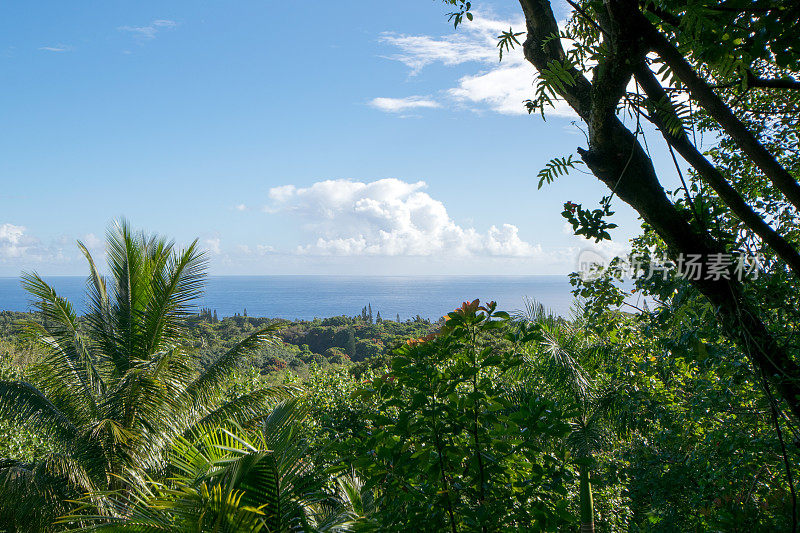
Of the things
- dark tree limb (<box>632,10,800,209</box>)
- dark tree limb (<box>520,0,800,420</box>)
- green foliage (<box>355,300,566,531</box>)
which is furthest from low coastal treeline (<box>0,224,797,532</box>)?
dark tree limb (<box>632,10,800,209</box>)

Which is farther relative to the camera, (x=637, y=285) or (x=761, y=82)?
(x=637, y=285)

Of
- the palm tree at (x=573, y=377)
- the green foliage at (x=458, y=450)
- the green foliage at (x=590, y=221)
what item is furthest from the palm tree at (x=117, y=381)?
the green foliage at (x=590, y=221)

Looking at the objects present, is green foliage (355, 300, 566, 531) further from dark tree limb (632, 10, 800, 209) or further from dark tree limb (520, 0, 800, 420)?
dark tree limb (632, 10, 800, 209)

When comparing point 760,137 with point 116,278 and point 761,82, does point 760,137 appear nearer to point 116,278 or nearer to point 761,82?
point 761,82

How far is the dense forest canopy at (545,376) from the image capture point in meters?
1.66

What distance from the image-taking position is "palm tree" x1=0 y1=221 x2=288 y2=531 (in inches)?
235

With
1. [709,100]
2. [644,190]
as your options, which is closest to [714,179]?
[644,190]

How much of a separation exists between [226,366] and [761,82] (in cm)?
723

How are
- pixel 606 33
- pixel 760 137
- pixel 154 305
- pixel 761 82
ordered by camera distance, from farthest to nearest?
pixel 154 305 < pixel 760 137 < pixel 761 82 < pixel 606 33

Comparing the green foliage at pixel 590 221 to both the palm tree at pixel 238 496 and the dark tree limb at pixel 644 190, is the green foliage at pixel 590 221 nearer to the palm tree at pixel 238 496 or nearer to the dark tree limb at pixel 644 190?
the dark tree limb at pixel 644 190

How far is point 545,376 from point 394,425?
5.60 metres

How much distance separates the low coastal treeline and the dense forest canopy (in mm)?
22

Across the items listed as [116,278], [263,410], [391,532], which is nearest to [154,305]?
[116,278]

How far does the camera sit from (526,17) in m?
2.03
